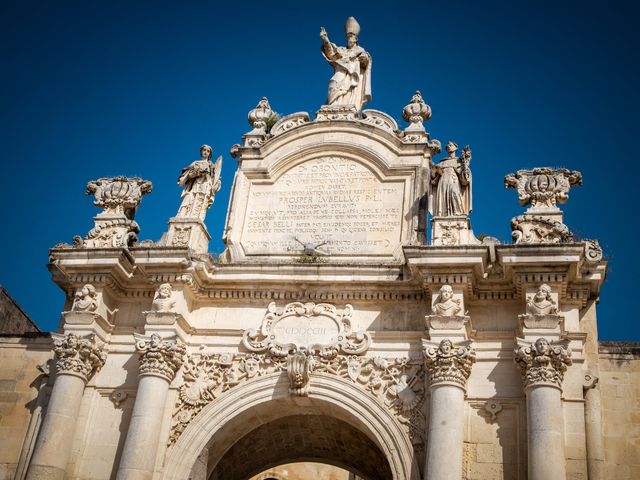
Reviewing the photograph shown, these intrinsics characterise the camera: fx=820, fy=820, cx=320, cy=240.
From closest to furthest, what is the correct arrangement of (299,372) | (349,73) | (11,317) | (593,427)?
(593,427)
(299,372)
(349,73)
(11,317)

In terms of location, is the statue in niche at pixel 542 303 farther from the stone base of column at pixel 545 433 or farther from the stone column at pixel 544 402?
the stone base of column at pixel 545 433

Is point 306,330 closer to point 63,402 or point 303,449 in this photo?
point 303,449

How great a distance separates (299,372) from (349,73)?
652 cm

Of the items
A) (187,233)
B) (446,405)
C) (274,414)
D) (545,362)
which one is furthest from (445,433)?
(187,233)

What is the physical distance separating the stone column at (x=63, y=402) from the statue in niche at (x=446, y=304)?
540 centimetres

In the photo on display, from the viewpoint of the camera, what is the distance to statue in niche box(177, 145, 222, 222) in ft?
46.3

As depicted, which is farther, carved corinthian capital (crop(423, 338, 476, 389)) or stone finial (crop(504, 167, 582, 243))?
stone finial (crop(504, 167, 582, 243))

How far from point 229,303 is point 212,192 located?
7.16 ft

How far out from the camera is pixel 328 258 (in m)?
13.6

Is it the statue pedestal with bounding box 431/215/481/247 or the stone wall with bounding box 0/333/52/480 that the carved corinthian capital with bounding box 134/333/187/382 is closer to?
the stone wall with bounding box 0/333/52/480

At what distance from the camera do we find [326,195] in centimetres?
1452

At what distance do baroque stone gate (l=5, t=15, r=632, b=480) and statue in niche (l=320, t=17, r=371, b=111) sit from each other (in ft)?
3.55

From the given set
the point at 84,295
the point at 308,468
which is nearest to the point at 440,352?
the point at 84,295

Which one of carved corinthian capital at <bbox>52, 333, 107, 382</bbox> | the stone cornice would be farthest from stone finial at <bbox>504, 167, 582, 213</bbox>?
carved corinthian capital at <bbox>52, 333, 107, 382</bbox>
